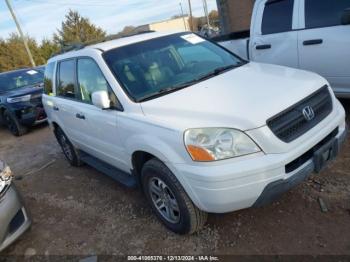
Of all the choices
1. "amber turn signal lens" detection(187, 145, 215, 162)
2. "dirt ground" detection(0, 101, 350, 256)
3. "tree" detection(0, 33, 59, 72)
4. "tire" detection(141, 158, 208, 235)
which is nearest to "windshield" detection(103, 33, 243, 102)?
"tire" detection(141, 158, 208, 235)

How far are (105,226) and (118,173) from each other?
2.01 ft

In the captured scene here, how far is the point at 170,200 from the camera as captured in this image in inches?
127

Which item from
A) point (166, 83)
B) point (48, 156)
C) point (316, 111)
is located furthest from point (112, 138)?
point (48, 156)

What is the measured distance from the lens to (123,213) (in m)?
4.00

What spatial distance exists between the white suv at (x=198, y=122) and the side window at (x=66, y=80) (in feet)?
0.60

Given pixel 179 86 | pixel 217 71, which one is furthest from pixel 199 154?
pixel 217 71

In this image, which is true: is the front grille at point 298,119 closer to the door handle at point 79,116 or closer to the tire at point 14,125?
the door handle at point 79,116

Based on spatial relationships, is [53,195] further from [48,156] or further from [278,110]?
[278,110]

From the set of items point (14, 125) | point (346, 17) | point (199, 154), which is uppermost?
point (346, 17)

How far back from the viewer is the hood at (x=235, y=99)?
106 inches

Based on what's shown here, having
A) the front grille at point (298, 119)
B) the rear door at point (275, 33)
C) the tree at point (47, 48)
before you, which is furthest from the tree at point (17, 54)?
the front grille at point (298, 119)

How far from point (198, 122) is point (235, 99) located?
1.38 feet

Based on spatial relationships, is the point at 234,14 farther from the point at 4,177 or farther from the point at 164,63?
the point at 4,177

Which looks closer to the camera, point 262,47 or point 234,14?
point 262,47
